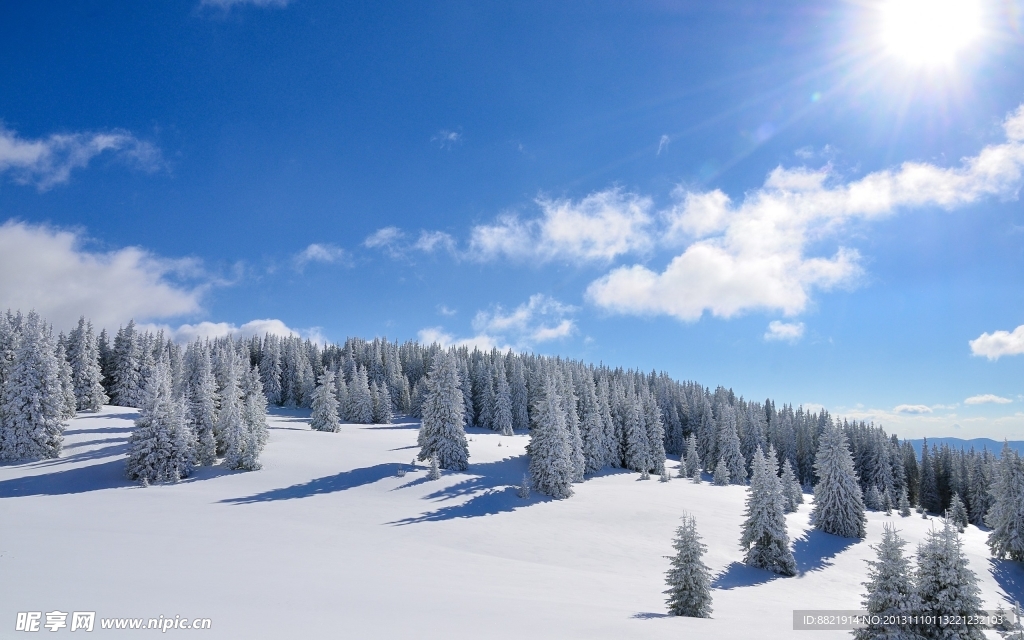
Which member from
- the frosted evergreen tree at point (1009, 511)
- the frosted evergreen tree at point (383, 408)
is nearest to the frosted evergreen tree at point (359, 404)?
the frosted evergreen tree at point (383, 408)

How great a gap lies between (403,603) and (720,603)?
1579 centimetres

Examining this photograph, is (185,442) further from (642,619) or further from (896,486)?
(896,486)

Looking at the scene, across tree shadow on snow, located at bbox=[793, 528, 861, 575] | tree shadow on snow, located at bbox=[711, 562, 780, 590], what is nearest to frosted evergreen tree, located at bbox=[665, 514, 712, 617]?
tree shadow on snow, located at bbox=[711, 562, 780, 590]

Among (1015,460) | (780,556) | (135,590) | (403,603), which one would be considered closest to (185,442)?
(135,590)

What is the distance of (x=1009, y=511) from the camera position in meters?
39.7

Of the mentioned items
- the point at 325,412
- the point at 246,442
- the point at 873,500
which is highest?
the point at 325,412

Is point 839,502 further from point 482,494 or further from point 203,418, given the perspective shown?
point 203,418

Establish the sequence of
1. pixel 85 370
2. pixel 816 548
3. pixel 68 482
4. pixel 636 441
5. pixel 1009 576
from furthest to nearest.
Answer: pixel 85 370, pixel 636 441, pixel 816 548, pixel 68 482, pixel 1009 576

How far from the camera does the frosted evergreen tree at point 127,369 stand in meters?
78.7

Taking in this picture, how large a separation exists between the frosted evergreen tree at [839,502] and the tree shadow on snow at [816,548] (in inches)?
37.6

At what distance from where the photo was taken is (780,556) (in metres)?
30.7

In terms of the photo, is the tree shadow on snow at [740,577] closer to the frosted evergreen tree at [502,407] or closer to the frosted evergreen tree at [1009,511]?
the frosted evergreen tree at [1009,511]

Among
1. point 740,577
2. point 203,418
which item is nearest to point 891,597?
point 740,577

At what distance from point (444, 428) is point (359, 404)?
43172 millimetres
